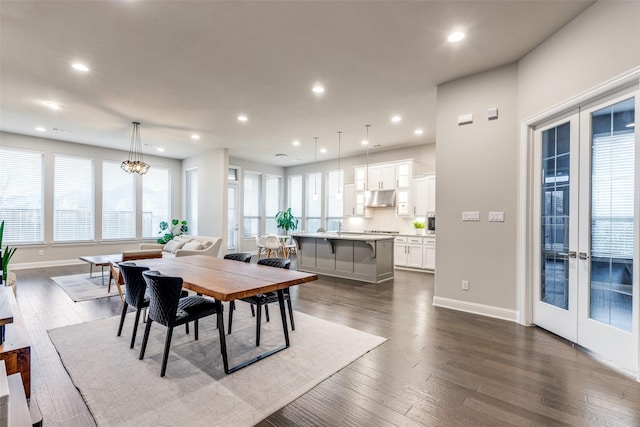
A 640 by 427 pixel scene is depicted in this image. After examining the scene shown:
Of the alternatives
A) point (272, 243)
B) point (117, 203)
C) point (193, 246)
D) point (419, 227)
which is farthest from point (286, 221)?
point (117, 203)

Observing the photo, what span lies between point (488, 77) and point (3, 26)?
17.0 ft

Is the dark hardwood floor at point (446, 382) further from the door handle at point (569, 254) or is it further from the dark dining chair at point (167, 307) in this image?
the door handle at point (569, 254)

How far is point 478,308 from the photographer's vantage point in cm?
386

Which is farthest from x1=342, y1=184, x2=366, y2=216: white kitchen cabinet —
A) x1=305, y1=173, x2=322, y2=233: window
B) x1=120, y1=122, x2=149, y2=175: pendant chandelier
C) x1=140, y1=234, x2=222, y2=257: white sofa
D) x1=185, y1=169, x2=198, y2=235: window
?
x1=120, y1=122, x2=149, y2=175: pendant chandelier

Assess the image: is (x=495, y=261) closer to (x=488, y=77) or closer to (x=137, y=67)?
(x=488, y=77)

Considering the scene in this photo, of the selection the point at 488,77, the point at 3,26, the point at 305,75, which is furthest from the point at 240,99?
the point at 488,77

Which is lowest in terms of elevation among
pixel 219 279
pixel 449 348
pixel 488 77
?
pixel 449 348

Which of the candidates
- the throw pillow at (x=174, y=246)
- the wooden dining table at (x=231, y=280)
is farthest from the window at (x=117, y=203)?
the wooden dining table at (x=231, y=280)

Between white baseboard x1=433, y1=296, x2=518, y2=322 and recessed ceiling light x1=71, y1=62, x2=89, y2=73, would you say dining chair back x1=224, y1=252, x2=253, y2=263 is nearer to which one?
white baseboard x1=433, y1=296, x2=518, y2=322

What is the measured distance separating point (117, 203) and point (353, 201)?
21.2 feet

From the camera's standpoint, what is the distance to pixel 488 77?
3.81 m

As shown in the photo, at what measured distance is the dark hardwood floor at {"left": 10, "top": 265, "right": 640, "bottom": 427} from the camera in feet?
6.18

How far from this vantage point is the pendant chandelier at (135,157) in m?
6.08

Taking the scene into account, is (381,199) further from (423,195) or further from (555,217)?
(555,217)
